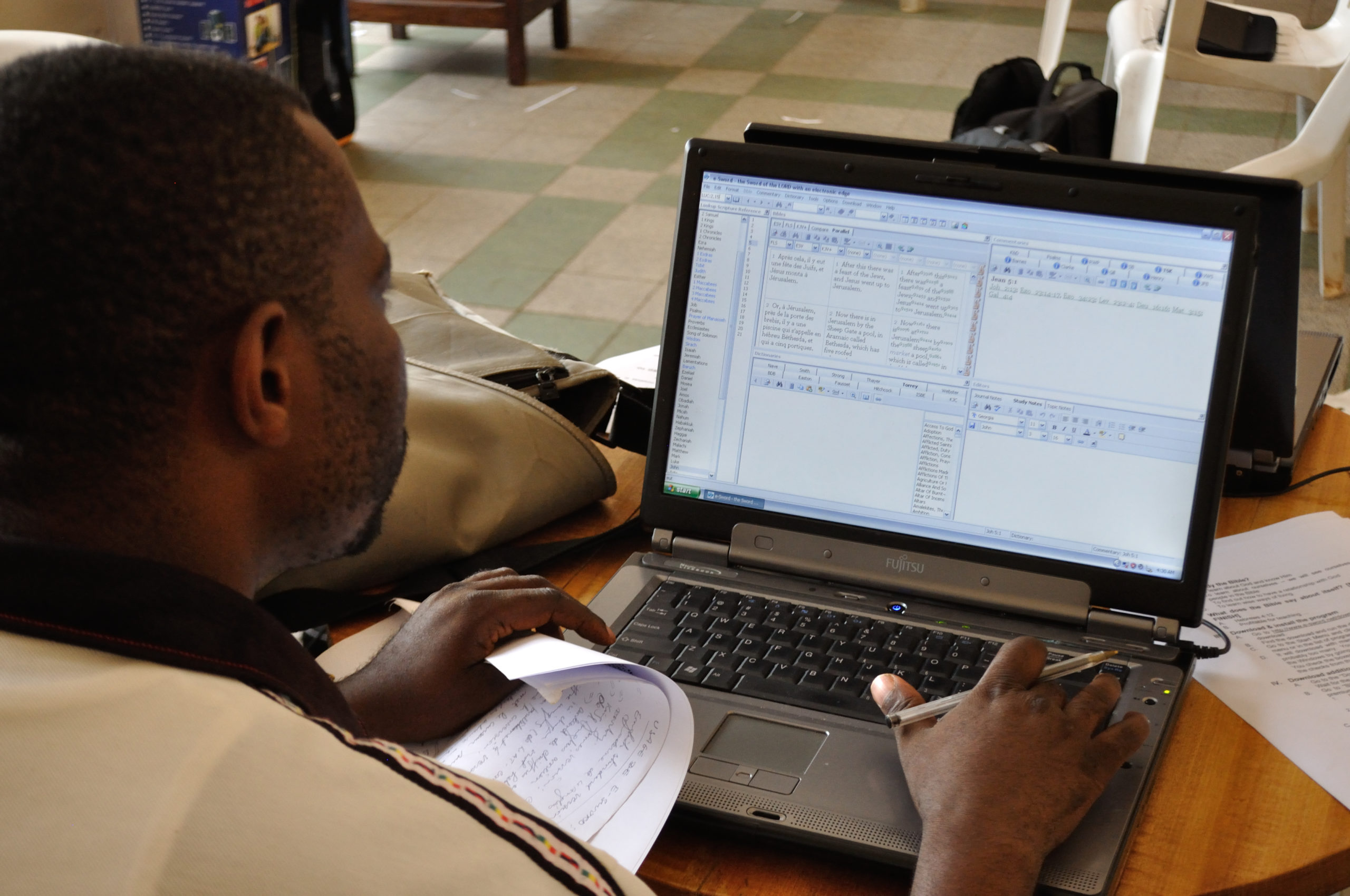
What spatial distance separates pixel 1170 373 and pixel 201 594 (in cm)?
71

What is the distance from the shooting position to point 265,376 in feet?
2.16

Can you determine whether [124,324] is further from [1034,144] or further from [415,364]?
[1034,144]

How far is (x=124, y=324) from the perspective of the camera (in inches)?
23.5

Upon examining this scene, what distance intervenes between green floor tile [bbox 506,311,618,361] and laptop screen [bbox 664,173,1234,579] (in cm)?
201

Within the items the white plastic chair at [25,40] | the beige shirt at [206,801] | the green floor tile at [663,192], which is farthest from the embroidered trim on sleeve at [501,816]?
the green floor tile at [663,192]

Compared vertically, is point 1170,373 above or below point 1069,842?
above

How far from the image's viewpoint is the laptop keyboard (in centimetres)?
93

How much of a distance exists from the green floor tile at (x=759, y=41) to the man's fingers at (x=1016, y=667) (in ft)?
14.5

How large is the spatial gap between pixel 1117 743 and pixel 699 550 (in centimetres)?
40

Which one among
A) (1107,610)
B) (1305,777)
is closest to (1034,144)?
(1107,610)

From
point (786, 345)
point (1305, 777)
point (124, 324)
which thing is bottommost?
point (1305, 777)

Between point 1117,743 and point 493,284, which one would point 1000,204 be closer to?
point 1117,743

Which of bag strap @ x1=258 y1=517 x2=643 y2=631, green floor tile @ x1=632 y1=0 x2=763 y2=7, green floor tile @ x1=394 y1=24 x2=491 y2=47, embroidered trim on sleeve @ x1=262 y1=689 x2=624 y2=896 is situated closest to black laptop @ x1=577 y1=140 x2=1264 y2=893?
bag strap @ x1=258 y1=517 x2=643 y2=631

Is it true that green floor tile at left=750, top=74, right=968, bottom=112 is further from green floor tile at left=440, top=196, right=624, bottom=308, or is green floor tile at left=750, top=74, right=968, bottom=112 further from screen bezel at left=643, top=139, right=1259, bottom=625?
screen bezel at left=643, top=139, right=1259, bottom=625
